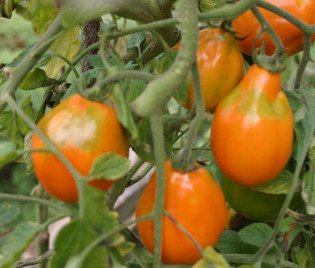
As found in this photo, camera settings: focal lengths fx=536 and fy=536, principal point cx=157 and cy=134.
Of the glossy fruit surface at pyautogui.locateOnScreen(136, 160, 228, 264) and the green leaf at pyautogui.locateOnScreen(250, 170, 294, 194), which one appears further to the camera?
the green leaf at pyautogui.locateOnScreen(250, 170, 294, 194)

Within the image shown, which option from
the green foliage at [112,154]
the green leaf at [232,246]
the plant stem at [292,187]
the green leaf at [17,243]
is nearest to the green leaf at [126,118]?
the green foliage at [112,154]

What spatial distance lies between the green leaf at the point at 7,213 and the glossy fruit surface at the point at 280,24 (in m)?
0.31

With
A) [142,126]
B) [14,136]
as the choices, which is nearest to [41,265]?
[14,136]

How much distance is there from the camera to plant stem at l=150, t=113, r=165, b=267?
1.40ft

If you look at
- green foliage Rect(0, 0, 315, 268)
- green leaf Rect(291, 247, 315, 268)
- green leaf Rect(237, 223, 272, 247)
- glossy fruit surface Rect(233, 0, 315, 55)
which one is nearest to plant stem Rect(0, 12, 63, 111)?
green foliage Rect(0, 0, 315, 268)

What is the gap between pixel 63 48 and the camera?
2.49 feet

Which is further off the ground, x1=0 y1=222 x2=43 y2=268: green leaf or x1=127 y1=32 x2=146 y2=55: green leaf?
x1=127 y1=32 x2=146 y2=55: green leaf

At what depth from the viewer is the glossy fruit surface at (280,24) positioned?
1.98ft

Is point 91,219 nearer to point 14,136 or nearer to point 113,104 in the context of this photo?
point 113,104

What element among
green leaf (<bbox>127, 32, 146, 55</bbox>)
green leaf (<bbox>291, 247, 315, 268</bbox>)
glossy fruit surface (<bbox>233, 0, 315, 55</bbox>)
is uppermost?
glossy fruit surface (<bbox>233, 0, 315, 55</bbox>)

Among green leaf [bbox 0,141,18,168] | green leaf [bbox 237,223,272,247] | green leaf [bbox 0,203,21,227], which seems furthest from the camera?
green leaf [bbox 237,223,272,247]

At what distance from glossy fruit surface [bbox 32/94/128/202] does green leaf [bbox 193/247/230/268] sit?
0.10 m

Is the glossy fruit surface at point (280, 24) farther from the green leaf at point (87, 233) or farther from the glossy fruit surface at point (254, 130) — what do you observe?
the green leaf at point (87, 233)

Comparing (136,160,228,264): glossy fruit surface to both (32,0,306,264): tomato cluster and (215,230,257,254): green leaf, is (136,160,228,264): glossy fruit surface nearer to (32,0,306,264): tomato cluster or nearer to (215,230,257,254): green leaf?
(32,0,306,264): tomato cluster
